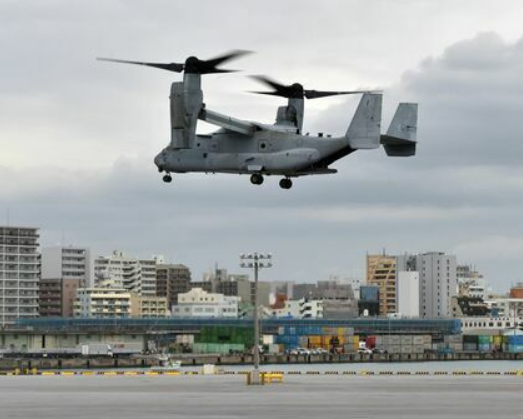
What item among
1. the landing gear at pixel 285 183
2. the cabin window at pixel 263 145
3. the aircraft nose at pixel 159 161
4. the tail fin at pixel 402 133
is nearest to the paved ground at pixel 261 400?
the landing gear at pixel 285 183

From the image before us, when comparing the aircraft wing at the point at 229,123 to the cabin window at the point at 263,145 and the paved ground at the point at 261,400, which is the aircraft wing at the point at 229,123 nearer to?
the cabin window at the point at 263,145

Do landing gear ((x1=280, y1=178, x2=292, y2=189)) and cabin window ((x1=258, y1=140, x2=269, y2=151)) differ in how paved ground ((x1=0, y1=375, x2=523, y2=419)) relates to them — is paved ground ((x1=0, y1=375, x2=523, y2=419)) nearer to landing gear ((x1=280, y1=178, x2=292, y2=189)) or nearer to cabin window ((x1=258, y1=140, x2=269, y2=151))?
landing gear ((x1=280, y1=178, x2=292, y2=189))

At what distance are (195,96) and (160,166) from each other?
564 centimetres

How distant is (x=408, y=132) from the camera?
105562 millimetres

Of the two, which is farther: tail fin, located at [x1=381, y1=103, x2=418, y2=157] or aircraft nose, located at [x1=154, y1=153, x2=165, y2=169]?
aircraft nose, located at [x1=154, y1=153, x2=165, y2=169]

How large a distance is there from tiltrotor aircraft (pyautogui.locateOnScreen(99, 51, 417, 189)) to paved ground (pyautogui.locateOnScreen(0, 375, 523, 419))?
15.2 meters

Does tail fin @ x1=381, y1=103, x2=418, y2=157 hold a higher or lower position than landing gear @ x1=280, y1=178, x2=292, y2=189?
higher

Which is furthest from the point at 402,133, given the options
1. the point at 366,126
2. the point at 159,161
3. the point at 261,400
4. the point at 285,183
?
the point at 261,400

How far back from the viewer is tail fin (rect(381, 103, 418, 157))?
10312cm

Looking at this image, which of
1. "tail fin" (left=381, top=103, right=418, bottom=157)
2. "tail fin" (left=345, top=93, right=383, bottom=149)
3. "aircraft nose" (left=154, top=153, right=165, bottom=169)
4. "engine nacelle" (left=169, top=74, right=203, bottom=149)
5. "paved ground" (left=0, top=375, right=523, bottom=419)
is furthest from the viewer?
"aircraft nose" (left=154, top=153, right=165, bottom=169)

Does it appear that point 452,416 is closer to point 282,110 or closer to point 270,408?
point 270,408

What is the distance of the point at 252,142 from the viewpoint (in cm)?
10419

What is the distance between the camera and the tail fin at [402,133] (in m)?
103

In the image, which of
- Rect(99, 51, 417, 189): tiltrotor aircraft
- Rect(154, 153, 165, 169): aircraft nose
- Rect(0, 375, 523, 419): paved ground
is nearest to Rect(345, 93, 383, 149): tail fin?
Rect(99, 51, 417, 189): tiltrotor aircraft
